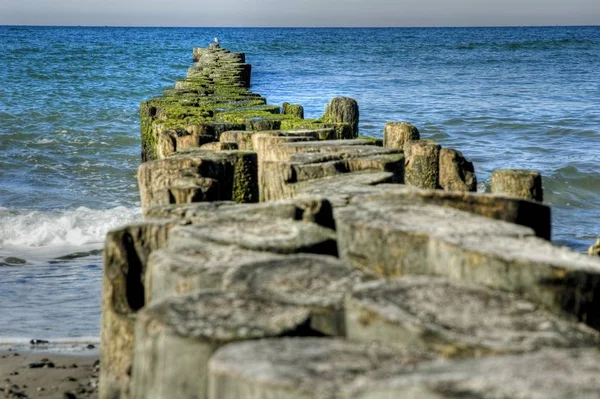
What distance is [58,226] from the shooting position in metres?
9.27

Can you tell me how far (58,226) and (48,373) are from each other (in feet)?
14.1

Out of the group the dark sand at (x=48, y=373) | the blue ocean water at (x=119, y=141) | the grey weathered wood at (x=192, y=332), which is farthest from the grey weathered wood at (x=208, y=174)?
the blue ocean water at (x=119, y=141)

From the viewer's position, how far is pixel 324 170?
3.97 meters

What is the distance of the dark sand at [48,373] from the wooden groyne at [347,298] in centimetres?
160

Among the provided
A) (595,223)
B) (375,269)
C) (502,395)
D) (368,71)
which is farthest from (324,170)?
(368,71)

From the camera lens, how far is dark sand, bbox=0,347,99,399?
4.86m

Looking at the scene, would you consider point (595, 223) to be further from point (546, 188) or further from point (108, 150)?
point (108, 150)

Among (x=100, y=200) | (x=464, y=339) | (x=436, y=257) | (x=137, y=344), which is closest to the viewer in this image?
(x=464, y=339)

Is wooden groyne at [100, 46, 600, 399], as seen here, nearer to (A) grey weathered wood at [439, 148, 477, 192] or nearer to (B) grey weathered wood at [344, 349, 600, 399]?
(B) grey weathered wood at [344, 349, 600, 399]

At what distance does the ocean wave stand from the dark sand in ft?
10.7

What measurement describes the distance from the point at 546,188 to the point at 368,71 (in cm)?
2745

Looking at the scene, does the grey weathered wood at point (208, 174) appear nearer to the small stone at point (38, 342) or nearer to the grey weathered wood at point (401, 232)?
the grey weathered wood at point (401, 232)

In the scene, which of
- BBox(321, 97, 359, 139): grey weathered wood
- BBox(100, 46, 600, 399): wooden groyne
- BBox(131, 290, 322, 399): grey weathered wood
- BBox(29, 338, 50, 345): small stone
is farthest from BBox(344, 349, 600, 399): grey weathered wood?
BBox(321, 97, 359, 139): grey weathered wood

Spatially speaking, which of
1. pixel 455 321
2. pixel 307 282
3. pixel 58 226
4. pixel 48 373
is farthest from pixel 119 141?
pixel 455 321
